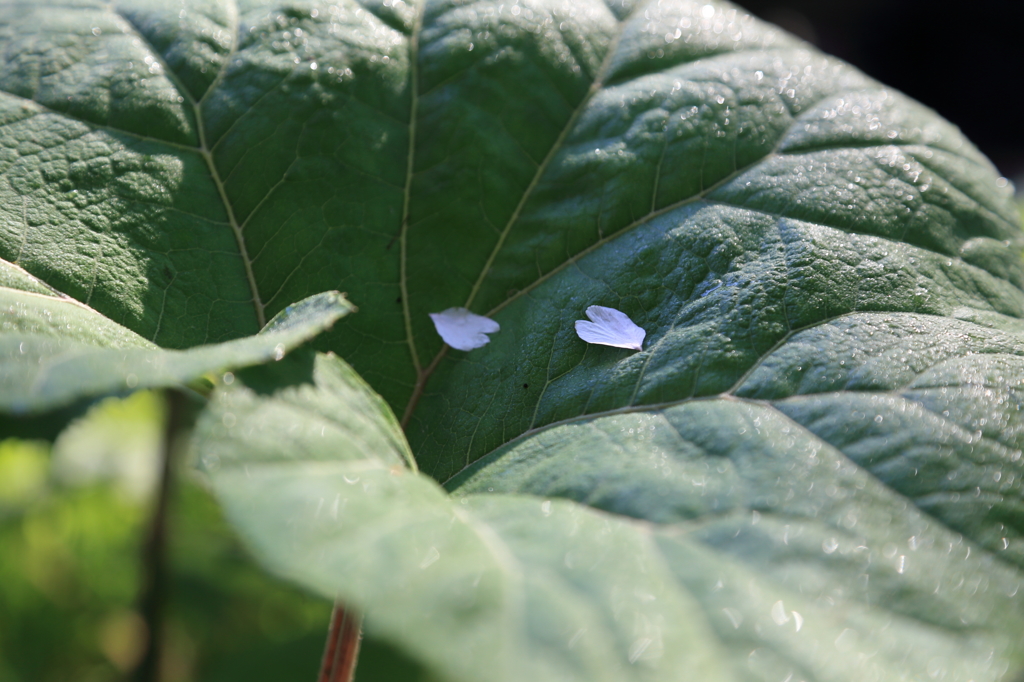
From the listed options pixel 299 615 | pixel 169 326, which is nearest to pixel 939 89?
pixel 299 615

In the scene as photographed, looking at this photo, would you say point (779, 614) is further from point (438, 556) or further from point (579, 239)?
point (579, 239)

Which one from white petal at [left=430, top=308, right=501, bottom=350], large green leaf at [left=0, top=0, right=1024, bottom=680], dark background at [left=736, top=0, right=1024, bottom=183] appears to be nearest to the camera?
large green leaf at [left=0, top=0, right=1024, bottom=680]

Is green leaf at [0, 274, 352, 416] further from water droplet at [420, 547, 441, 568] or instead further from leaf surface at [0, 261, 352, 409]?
water droplet at [420, 547, 441, 568]

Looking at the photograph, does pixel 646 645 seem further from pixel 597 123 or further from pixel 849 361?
pixel 597 123

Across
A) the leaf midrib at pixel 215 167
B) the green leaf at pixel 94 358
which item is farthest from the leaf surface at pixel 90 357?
the leaf midrib at pixel 215 167

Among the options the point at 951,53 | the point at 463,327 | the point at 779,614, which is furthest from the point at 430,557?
the point at 951,53

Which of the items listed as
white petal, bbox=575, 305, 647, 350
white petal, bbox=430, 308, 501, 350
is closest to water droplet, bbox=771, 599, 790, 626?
white petal, bbox=575, 305, 647, 350
